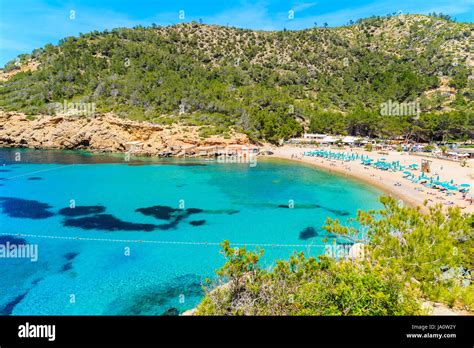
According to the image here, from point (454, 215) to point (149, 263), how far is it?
13.4 meters

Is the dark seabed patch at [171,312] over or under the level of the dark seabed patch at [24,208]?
under

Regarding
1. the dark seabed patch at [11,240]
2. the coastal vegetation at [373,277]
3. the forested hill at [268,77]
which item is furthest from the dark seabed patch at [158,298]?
the forested hill at [268,77]

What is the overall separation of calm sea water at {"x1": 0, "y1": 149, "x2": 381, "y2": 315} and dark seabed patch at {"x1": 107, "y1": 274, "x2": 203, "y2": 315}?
1.7 inches

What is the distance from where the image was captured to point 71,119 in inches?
2218

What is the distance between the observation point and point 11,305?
12414mm

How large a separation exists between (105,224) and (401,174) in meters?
29.3

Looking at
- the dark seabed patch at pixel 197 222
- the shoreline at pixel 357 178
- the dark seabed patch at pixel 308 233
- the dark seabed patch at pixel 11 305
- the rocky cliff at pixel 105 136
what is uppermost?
the rocky cliff at pixel 105 136

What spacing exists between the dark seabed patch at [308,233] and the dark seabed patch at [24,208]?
1842cm

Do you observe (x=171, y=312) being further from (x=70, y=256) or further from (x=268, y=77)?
(x=268, y=77)

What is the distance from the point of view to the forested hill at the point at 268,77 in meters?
58.6

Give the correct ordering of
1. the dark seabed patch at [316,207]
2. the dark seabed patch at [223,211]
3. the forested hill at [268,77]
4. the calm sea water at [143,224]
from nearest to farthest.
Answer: the calm sea water at [143,224] < the dark seabed patch at [316,207] < the dark seabed patch at [223,211] < the forested hill at [268,77]

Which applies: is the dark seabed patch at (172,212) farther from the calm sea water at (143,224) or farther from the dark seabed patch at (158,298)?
the dark seabed patch at (158,298)

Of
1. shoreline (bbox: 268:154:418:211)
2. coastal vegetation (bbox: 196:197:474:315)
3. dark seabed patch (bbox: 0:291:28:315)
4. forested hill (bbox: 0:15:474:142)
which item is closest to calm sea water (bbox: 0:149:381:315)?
dark seabed patch (bbox: 0:291:28:315)
